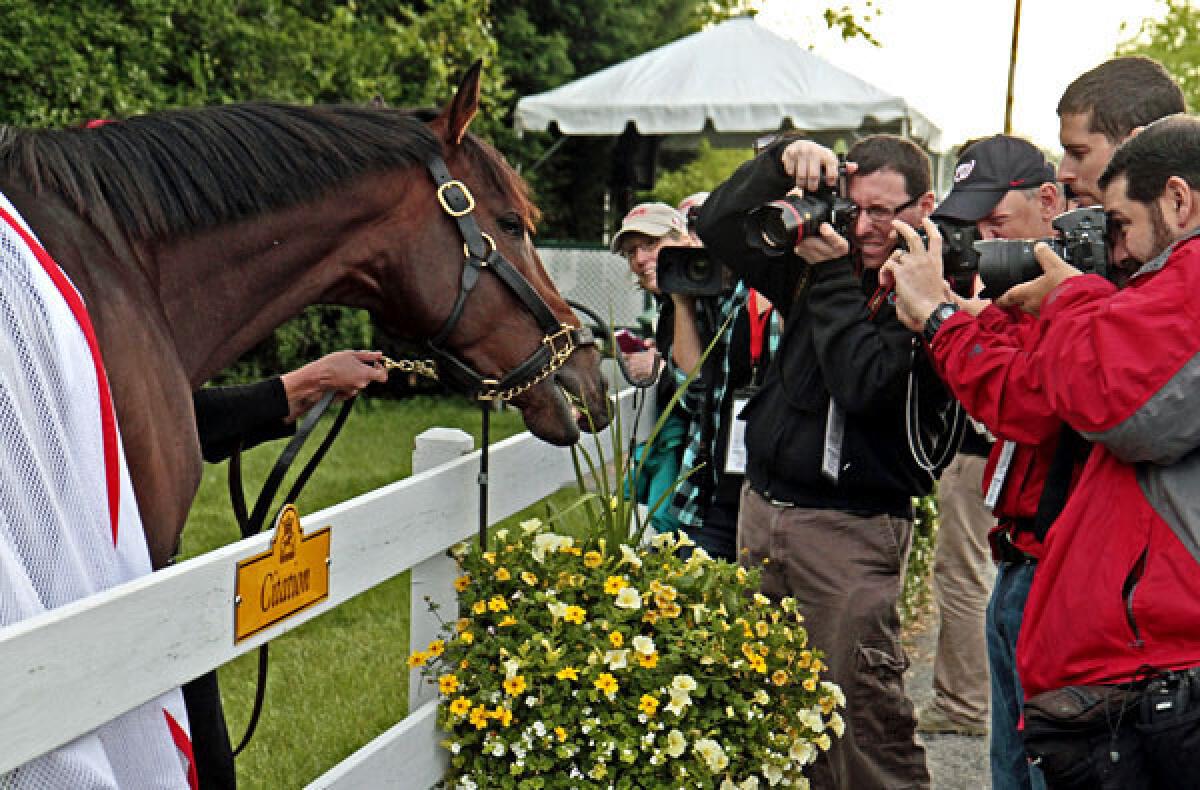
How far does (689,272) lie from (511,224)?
44.9 inches

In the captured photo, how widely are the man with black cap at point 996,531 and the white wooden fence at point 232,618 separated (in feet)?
4.09

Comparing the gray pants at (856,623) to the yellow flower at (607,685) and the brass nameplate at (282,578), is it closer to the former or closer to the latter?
the yellow flower at (607,685)

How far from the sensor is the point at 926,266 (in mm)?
2686

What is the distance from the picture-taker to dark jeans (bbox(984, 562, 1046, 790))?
271 centimetres

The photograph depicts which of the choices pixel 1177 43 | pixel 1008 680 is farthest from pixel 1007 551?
pixel 1177 43

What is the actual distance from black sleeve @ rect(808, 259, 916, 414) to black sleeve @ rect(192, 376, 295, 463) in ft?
4.55

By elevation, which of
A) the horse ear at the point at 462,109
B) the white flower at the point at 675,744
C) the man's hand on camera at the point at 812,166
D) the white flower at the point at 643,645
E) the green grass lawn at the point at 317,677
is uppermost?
the horse ear at the point at 462,109

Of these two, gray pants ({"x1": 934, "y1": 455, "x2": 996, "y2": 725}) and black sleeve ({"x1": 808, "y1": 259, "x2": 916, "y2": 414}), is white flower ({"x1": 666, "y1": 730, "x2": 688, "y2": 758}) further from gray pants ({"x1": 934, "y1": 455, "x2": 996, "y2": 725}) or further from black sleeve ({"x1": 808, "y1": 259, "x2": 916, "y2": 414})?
gray pants ({"x1": 934, "y1": 455, "x2": 996, "y2": 725})

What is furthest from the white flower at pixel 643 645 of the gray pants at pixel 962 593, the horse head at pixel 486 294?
the gray pants at pixel 962 593

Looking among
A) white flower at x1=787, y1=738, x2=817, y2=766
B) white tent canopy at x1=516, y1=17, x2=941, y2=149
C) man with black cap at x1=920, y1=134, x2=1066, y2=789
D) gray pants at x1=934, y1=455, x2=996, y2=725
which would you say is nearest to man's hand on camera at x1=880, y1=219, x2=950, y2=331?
man with black cap at x1=920, y1=134, x2=1066, y2=789

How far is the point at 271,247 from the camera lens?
2.61m

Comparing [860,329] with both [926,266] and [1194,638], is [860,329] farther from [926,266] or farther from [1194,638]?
[1194,638]

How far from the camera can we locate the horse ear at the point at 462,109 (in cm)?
275

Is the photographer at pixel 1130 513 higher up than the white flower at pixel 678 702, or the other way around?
the photographer at pixel 1130 513
